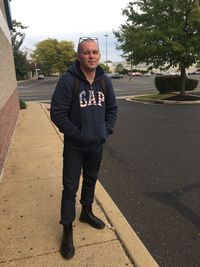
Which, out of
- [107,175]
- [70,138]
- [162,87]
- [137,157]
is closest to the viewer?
[70,138]

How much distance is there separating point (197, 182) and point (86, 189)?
88.2 inches

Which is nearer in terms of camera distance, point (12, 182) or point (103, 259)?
point (103, 259)

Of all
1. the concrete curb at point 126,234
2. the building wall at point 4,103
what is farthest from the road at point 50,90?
the concrete curb at point 126,234

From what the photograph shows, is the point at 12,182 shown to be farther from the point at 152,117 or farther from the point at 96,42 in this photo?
the point at 152,117

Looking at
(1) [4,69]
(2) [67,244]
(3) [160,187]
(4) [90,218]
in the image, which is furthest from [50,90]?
(2) [67,244]

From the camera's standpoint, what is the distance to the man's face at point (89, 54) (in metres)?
3.05

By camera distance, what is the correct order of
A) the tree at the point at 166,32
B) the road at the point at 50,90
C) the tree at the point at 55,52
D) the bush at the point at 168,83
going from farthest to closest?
the tree at the point at 55,52, the road at the point at 50,90, the bush at the point at 168,83, the tree at the point at 166,32

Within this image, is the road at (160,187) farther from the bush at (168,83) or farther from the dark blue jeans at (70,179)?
the bush at (168,83)

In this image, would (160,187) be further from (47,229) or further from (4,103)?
(4,103)

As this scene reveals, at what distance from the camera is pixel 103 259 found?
305 cm

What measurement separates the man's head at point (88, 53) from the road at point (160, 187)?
1.85m

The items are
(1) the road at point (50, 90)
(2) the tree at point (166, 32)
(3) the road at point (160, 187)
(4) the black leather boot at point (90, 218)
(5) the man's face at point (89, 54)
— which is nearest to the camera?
(5) the man's face at point (89, 54)

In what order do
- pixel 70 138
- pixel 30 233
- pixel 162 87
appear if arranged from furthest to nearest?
pixel 162 87 → pixel 30 233 → pixel 70 138

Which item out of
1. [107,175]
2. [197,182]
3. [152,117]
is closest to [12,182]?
[107,175]
